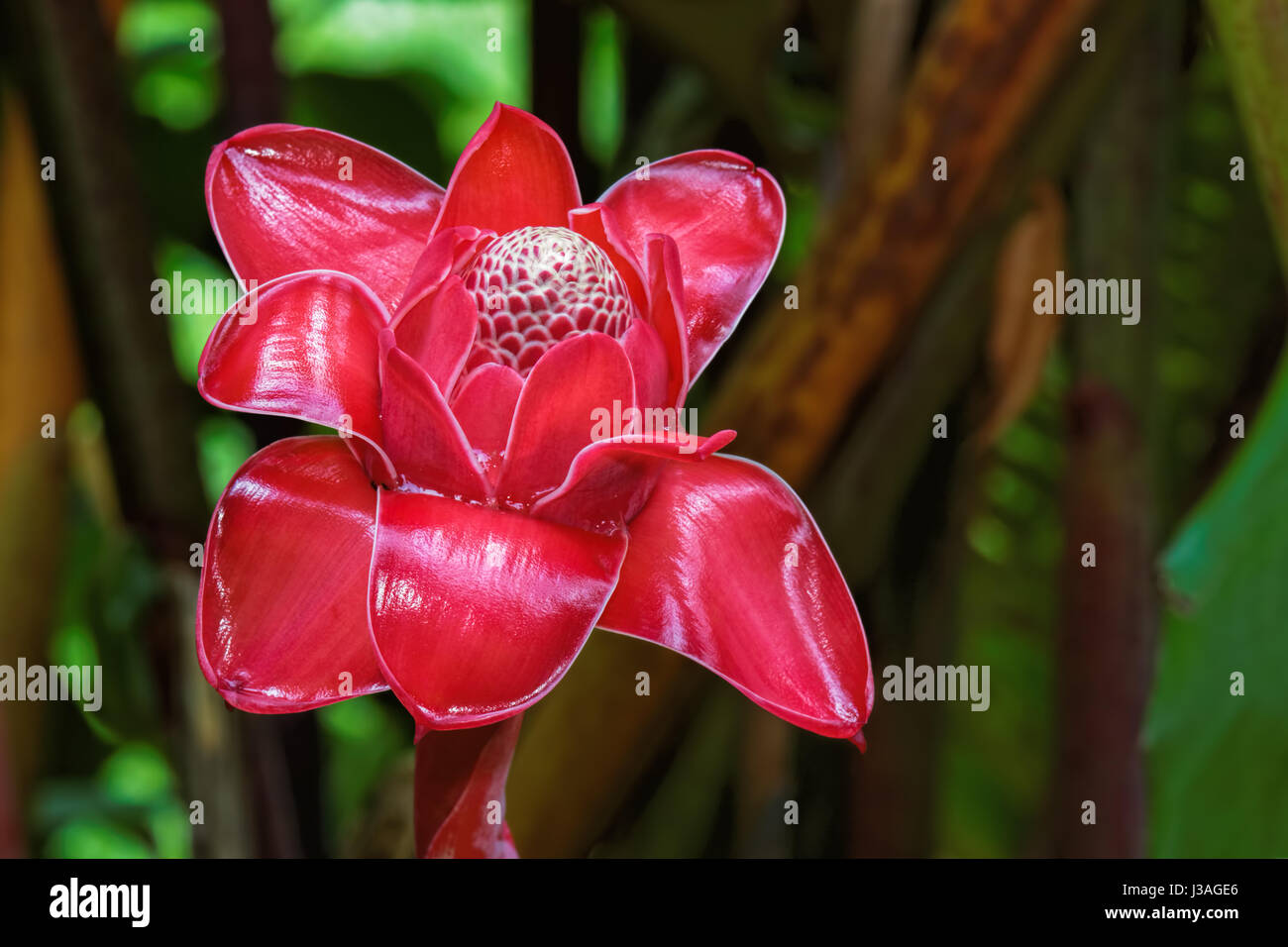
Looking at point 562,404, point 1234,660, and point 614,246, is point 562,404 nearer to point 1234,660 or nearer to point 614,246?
point 614,246

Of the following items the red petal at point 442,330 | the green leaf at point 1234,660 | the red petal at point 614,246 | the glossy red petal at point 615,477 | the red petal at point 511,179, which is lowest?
the green leaf at point 1234,660

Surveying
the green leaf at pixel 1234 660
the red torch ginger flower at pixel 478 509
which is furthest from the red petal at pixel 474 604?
the green leaf at pixel 1234 660

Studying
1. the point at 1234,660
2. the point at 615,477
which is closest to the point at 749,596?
the point at 615,477

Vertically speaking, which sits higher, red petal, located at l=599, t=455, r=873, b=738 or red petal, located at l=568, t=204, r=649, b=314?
red petal, located at l=568, t=204, r=649, b=314

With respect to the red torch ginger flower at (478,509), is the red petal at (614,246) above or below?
above

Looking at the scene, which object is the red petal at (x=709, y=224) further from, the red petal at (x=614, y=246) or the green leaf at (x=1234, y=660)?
the green leaf at (x=1234, y=660)

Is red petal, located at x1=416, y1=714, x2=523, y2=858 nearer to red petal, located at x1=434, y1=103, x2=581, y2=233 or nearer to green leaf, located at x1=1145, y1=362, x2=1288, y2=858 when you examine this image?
red petal, located at x1=434, y1=103, x2=581, y2=233

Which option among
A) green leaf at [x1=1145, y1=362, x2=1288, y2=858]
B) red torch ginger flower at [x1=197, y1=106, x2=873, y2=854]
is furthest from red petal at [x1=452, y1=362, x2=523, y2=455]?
green leaf at [x1=1145, y1=362, x2=1288, y2=858]

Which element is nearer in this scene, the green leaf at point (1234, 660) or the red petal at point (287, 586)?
the red petal at point (287, 586)
